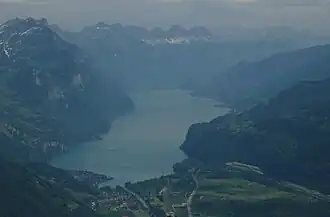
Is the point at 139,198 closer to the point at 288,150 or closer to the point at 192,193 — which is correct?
the point at 192,193

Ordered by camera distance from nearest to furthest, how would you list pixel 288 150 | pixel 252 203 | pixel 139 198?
pixel 252 203
pixel 139 198
pixel 288 150

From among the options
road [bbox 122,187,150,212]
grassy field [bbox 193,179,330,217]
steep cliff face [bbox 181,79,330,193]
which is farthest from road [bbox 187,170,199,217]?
steep cliff face [bbox 181,79,330,193]

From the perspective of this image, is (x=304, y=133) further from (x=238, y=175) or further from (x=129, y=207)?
(x=129, y=207)

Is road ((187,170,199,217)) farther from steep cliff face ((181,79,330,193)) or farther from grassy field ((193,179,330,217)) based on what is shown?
steep cliff face ((181,79,330,193))

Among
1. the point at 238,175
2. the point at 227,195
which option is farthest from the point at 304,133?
the point at 227,195

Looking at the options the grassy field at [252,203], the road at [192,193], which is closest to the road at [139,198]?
the road at [192,193]

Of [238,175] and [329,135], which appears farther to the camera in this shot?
[329,135]

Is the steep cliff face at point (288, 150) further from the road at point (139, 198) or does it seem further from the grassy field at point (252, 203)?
the road at point (139, 198)

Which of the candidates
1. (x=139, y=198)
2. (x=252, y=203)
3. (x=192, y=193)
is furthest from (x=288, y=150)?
(x=139, y=198)

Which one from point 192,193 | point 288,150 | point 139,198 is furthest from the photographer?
point 288,150

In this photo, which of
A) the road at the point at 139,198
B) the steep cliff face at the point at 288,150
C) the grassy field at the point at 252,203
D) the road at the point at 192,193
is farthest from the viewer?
the steep cliff face at the point at 288,150

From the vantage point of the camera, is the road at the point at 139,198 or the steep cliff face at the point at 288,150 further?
the steep cliff face at the point at 288,150
